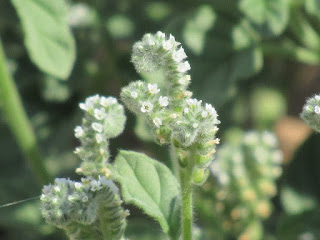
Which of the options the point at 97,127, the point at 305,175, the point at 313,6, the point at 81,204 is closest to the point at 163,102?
the point at 97,127

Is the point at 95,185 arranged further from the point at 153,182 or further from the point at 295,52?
the point at 295,52

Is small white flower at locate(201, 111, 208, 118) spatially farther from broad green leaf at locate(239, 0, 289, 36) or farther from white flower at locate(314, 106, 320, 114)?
broad green leaf at locate(239, 0, 289, 36)

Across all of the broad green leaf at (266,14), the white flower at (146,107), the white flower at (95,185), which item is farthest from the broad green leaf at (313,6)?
the white flower at (95,185)

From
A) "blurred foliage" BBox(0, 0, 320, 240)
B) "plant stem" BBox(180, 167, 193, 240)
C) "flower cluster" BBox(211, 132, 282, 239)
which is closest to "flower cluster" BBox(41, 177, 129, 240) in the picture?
"plant stem" BBox(180, 167, 193, 240)

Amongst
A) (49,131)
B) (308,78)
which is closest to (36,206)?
(49,131)

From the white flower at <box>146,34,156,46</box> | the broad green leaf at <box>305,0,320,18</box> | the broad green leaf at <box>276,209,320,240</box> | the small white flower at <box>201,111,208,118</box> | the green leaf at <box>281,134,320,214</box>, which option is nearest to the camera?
the small white flower at <box>201,111,208,118</box>

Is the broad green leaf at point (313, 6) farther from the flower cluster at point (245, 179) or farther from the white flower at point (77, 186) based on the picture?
the white flower at point (77, 186)
